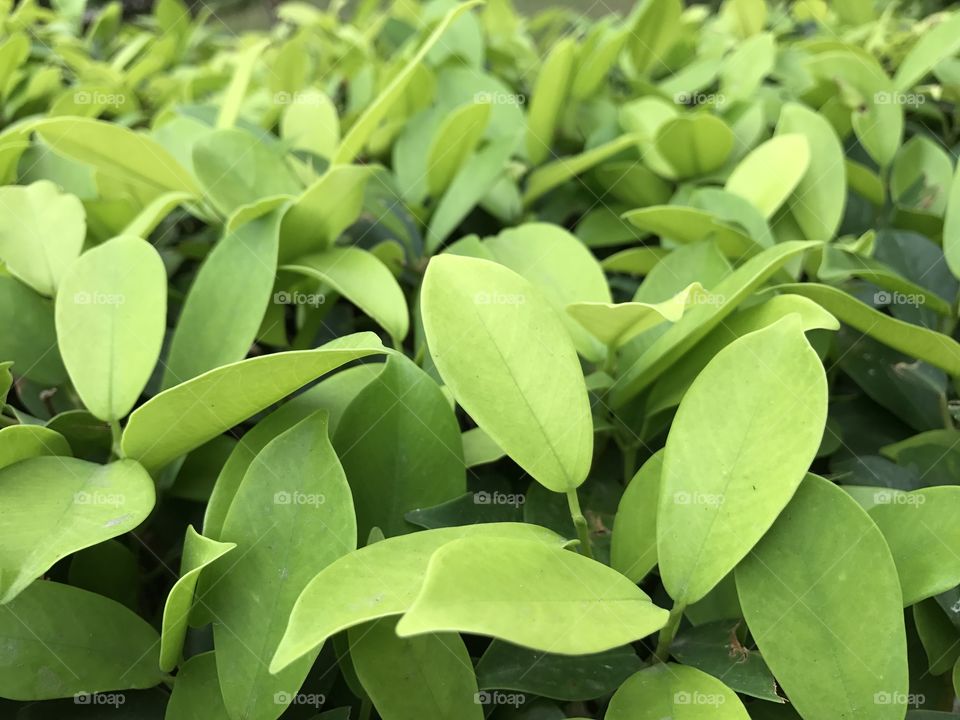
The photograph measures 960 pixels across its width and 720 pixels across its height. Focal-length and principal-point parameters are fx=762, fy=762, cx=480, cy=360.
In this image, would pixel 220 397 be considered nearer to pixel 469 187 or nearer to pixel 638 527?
pixel 638 527

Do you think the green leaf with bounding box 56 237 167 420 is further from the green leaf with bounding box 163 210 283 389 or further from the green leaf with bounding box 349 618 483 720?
the green leaf with bounding box 349 618 483 720

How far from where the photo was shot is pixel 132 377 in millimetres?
549

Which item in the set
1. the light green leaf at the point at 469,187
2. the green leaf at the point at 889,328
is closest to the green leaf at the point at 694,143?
the light green leaf at the point at 469,187

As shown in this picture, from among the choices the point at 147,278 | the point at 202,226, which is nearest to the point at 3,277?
the point at 147,278

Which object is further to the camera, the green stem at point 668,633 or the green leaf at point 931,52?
→ the green leaf at point 931,52

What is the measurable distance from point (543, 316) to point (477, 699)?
0.24 meters

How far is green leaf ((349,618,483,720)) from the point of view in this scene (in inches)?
16.8

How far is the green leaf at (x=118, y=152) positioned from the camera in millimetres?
664

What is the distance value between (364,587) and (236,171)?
0.50 m

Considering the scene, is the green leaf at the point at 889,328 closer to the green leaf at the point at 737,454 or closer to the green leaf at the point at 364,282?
the green leaf at the point at 737,454

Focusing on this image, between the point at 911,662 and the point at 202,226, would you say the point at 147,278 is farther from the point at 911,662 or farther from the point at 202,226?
the point at 911,662

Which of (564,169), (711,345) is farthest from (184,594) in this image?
(564,169)

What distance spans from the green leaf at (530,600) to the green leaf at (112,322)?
0.31 meters
